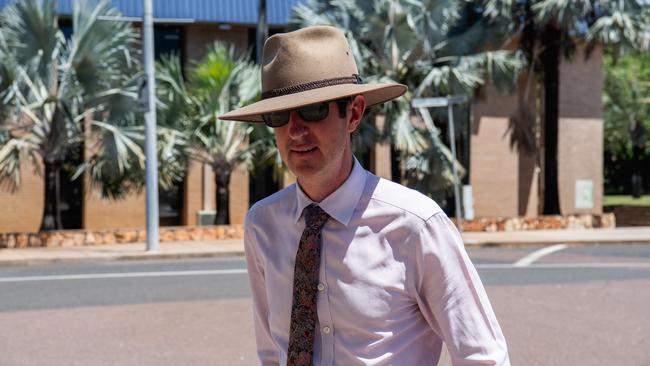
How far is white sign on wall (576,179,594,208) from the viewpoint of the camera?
2898cm

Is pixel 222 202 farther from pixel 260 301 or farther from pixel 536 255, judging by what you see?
pixel 260 301

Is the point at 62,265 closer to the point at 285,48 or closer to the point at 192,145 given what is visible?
the point at 192,145

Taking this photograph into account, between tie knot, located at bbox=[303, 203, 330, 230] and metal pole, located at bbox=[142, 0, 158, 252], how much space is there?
48.5 ft

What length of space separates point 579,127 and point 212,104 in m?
14.0

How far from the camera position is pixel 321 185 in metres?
2.32

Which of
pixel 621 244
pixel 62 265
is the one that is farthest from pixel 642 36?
pixel 62 265

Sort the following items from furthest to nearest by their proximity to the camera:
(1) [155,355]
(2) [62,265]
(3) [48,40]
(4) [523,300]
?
1. (3) [48,40]
2. (2) [62,265]
3. (4) [523,300]
4. (1) [155,355]

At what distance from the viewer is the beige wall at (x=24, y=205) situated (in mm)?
23859

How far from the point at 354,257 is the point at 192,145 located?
18449mm

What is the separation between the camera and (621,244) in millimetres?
19641

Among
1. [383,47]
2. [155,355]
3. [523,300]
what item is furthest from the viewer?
[383,47]

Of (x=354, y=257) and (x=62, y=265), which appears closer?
(x=354, y=257)

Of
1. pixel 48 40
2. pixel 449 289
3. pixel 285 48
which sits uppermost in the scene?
pixel 48 40

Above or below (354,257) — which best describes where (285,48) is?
above
